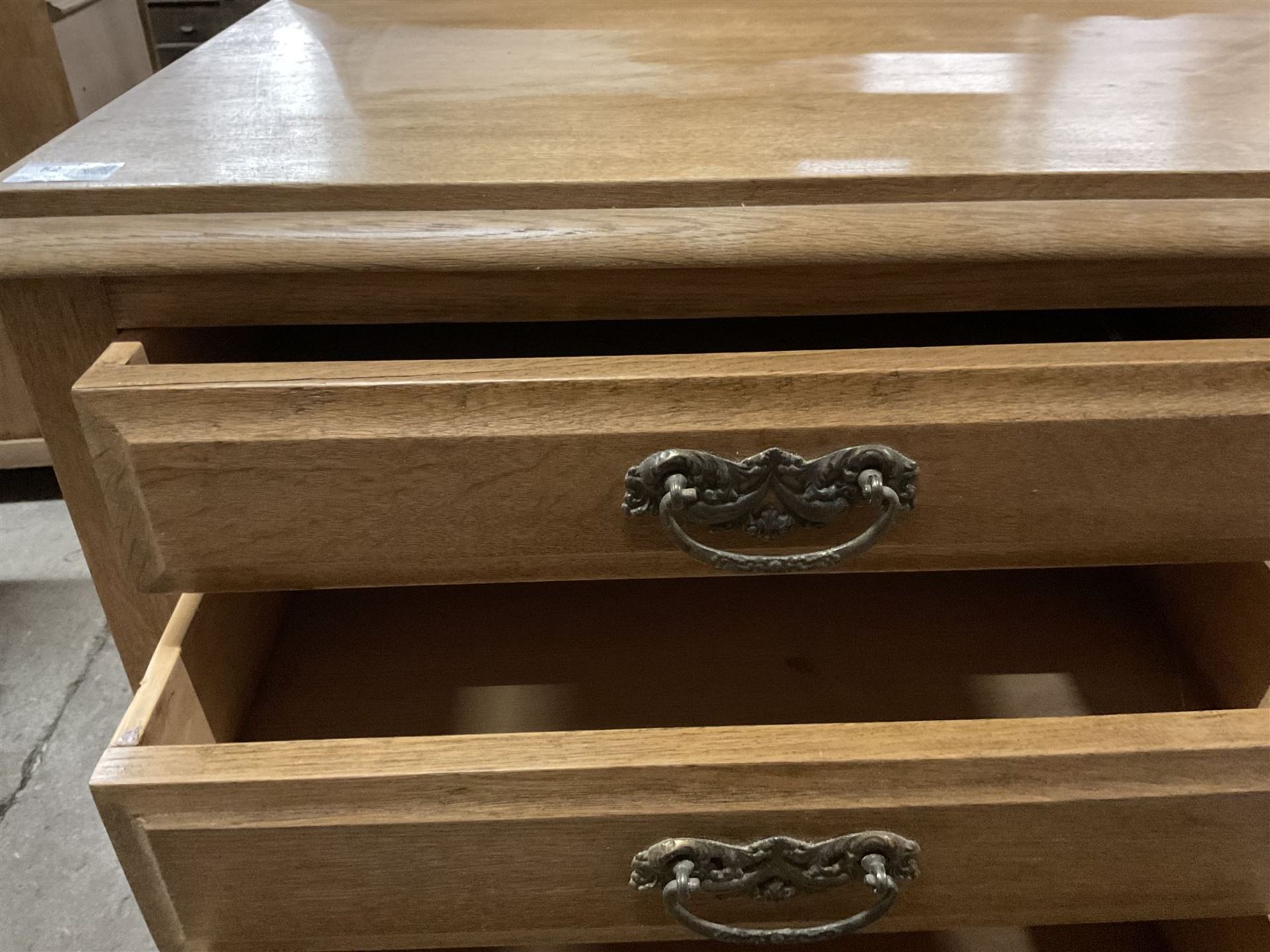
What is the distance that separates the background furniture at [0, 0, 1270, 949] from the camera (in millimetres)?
373

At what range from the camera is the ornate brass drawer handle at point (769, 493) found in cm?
37

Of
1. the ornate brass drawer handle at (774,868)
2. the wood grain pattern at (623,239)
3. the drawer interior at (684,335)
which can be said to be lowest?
the ornate brass drawer handle at (774,868)

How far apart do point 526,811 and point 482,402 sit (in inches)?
6.5

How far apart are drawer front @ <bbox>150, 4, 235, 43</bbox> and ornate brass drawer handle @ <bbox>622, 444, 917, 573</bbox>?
140 centimetres

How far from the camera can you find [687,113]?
0.46 metres

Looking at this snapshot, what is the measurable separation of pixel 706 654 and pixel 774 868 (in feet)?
0.68

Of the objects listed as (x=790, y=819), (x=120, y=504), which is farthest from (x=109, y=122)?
(x=790, y=819)

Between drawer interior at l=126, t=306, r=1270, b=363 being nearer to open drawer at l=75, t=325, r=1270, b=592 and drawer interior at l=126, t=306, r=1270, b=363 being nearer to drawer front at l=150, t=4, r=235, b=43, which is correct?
open drawer at l=75, t=325, r=1270, b=592

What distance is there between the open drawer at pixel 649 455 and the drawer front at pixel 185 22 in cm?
131

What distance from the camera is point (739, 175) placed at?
39 centimetres

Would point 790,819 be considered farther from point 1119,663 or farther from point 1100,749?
point 1119,663

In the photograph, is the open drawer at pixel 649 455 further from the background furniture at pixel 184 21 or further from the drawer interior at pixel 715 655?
the background furniture at pixel 184 21

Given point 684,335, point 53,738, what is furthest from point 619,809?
point 53,738

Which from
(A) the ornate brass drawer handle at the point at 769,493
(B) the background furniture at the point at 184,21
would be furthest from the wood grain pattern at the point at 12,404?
(A) the ornate brass drawer handle at the point at 769,493
